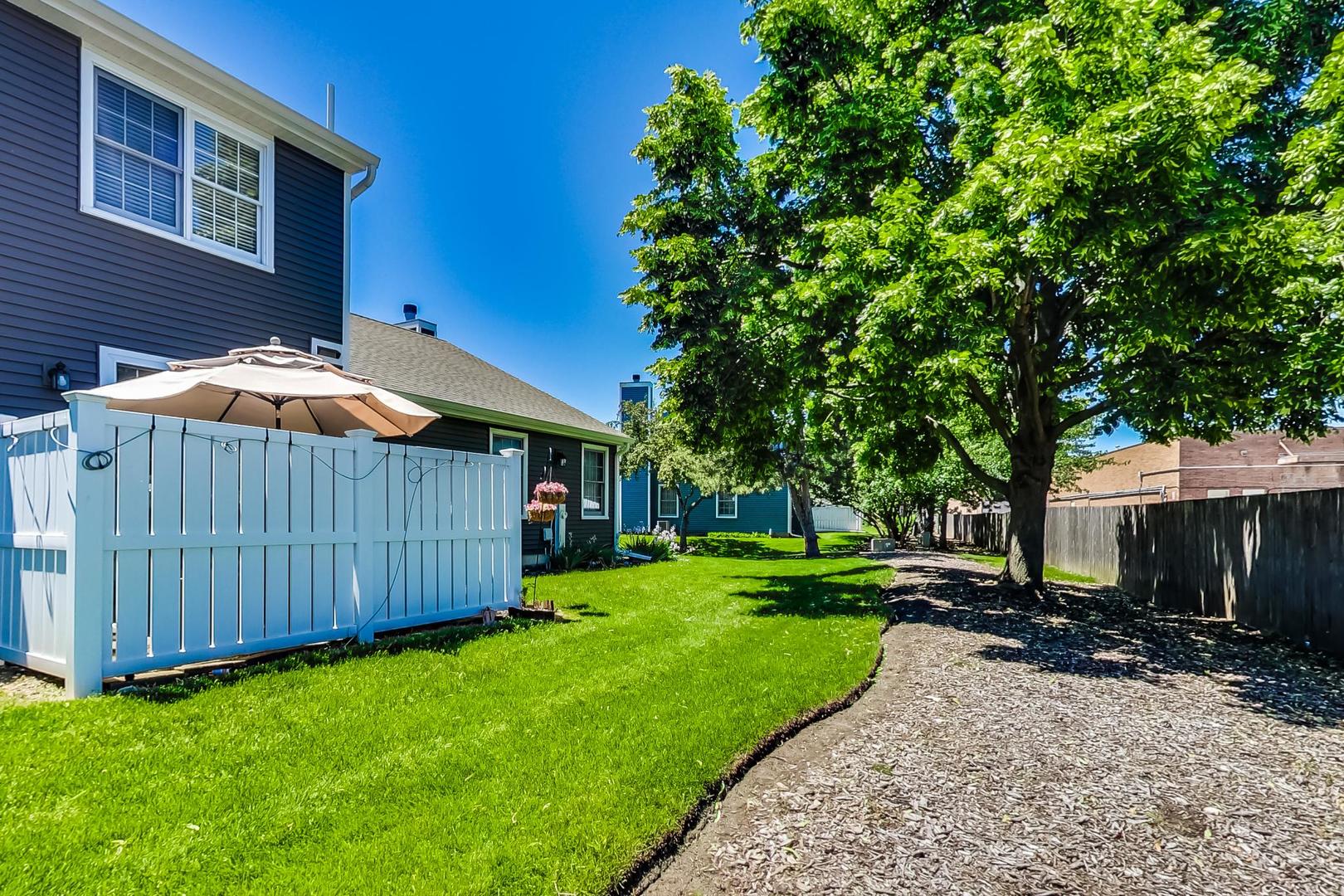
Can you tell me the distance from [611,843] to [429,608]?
4083 mm

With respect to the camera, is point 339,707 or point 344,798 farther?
point 339,707

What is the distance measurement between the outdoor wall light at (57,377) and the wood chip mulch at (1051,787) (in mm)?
7018

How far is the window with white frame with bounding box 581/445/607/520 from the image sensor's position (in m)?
14.5

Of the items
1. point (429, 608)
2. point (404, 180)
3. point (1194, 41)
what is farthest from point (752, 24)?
point (429, 608)

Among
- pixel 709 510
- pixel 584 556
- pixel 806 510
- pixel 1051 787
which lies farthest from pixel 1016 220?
pixel 709 510

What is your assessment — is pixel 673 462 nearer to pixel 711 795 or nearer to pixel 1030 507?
pixel 1030 507

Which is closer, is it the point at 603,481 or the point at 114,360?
the point at 114,360

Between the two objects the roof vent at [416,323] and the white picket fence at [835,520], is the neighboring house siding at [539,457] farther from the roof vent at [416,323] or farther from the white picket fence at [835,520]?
the white picket fence at [835,520]

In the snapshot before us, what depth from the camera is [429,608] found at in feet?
19.4

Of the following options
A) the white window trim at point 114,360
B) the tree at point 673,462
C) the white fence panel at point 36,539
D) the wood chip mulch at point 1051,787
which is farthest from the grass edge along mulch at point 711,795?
the tree at point 673,462

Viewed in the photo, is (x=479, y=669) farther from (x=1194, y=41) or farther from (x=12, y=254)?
(x=1194, y=41)

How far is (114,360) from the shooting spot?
6172 mm

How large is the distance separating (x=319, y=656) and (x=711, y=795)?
135 inches

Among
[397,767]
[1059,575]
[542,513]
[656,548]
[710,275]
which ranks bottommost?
[1059,575]
